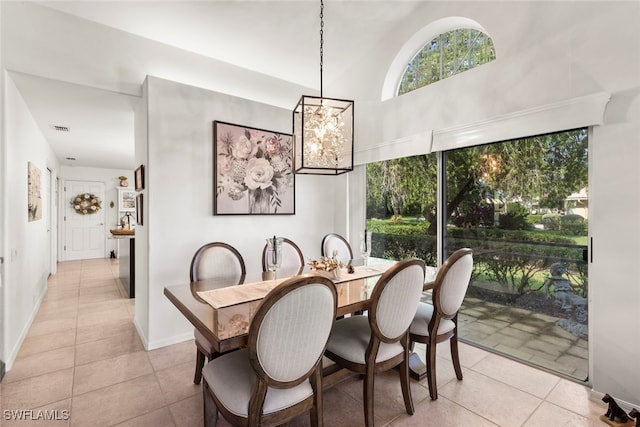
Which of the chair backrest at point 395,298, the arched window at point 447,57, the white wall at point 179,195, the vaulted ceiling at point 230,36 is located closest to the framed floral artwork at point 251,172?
the white wall at point 179,195

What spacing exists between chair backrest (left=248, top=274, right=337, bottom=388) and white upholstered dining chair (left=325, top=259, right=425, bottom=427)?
402 millimetres

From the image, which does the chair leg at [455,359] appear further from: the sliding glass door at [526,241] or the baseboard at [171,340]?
the baseboard at [171,340]

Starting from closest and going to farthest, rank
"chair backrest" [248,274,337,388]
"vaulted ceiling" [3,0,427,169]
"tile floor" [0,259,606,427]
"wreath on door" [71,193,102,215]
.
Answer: "chair backrest" [248,274,337,388] < "tile floor" [0,259,606,427] < "vaulted ceiling" [3,0,427,169] < "wreath on door" [71,193,102,215]

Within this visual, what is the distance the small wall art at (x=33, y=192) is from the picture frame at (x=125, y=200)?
4579mm

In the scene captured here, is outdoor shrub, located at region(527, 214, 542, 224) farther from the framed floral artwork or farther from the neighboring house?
the framed floral artwork

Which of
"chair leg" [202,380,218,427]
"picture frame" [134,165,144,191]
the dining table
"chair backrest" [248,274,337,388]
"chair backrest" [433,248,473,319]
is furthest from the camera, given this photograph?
"picture frame" [134,165,144,191]

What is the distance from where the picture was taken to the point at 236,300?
5.80ft

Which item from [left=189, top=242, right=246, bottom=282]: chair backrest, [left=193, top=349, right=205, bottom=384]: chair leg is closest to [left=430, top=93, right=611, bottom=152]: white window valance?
[left=189, top=242, right=246, bottom=282]: chair backrest

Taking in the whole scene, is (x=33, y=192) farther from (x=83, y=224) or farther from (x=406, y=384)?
(x=83, y=224)

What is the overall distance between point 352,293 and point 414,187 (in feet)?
6.33

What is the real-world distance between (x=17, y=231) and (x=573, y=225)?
486 cm

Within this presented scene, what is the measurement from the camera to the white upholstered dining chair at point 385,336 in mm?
1651

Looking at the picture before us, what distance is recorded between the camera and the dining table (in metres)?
1.34

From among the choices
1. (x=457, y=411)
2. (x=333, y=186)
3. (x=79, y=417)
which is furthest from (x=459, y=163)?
(x=79, y=417)
